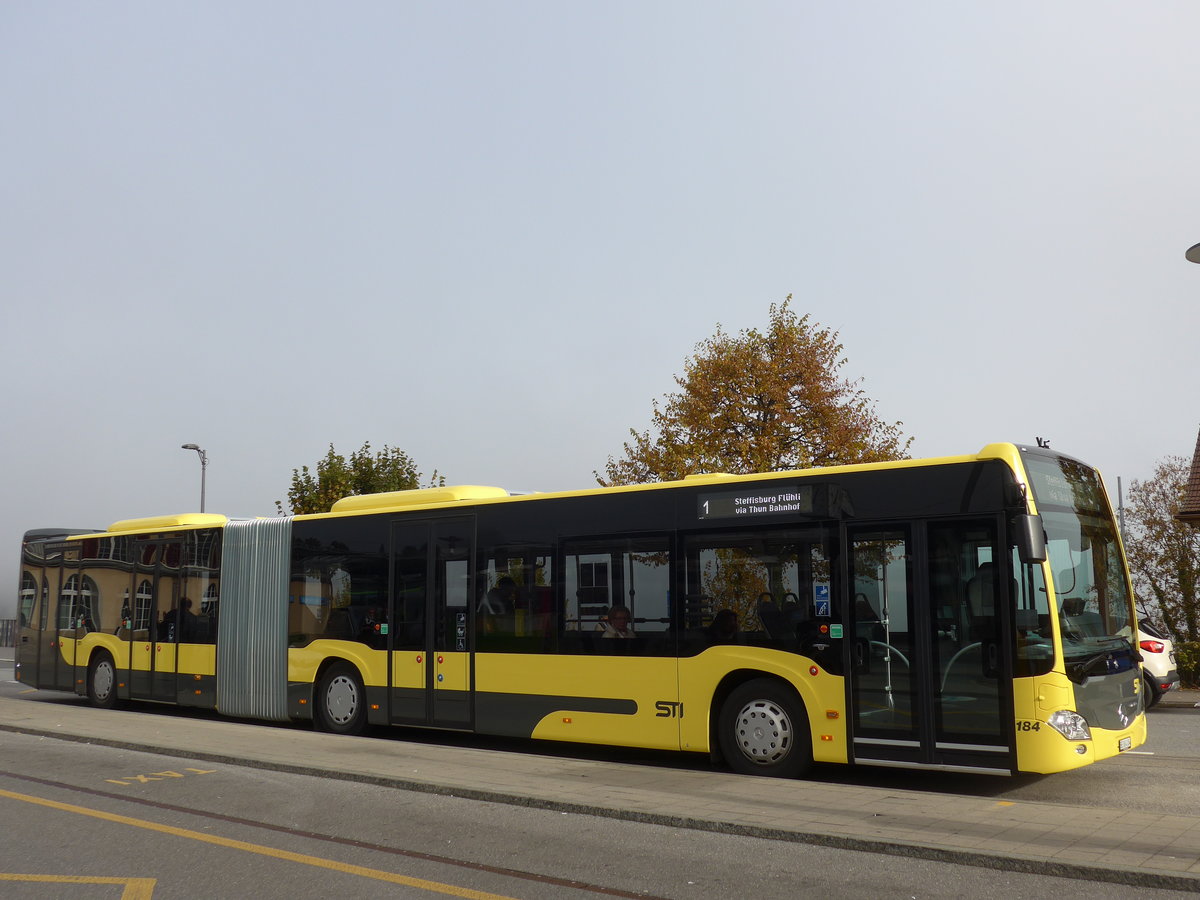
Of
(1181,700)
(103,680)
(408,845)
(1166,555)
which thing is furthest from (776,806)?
(1166,555)

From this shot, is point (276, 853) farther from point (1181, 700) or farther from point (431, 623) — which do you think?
point (1181, 700)

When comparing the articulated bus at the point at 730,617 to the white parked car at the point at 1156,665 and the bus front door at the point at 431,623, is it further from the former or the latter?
the white parked car at the point at 1156,665

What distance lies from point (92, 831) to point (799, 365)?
77.0 feet

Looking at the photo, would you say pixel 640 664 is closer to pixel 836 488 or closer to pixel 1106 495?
pixel 836 488

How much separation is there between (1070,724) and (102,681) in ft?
49.7

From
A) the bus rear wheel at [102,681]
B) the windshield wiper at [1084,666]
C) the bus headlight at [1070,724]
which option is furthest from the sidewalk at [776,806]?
the bus rear wheel at [102,681]

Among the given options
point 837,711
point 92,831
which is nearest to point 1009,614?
point 837,711

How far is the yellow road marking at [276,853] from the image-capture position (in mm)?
6363

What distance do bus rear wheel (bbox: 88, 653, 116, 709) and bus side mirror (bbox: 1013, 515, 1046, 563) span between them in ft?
47.9

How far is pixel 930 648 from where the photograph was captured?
373 inches

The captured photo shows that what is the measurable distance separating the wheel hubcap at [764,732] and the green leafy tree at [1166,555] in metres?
22.1

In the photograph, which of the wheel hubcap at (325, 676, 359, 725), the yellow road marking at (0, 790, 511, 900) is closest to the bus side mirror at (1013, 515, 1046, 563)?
the yellow road marking at (0, 790, 511, 900)

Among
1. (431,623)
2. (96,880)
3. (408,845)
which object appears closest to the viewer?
(96,880)

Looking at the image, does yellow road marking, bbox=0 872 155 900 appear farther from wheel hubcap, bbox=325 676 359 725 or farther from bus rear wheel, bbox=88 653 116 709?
bus rear wheel, bbox=88 653 116 709
